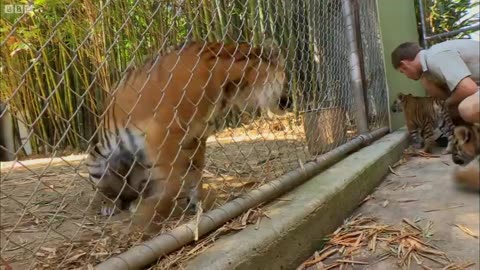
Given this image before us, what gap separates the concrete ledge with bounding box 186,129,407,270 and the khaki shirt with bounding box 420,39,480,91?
1.11 metres

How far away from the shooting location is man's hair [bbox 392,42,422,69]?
14.8 inches

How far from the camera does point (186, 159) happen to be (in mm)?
2229

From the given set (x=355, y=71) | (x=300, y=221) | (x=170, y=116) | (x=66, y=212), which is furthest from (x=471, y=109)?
(x=355, y=71)

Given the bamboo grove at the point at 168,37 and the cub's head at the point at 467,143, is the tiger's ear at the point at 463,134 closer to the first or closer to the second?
the cub's head at the point at 467,143

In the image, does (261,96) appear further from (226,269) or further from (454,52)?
(454,52)

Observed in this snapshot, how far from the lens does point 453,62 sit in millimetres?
322

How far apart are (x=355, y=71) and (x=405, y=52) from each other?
9.82 ft

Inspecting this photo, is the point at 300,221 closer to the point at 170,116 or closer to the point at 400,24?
the point at 170,116

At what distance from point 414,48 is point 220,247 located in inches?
48.0

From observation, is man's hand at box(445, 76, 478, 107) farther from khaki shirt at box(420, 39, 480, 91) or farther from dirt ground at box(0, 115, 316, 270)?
dirt ground at box(0, 115, 316, 270)

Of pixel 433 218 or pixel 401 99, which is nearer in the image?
Answer: pixel 433 218

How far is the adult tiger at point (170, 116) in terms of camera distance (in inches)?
78.9

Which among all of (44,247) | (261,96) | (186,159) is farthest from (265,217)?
(261,96)

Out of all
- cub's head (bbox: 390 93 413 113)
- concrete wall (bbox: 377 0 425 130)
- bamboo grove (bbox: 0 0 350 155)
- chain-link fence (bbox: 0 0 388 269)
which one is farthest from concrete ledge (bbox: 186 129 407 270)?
concrete wall (bbox: 377 0 425 130)
